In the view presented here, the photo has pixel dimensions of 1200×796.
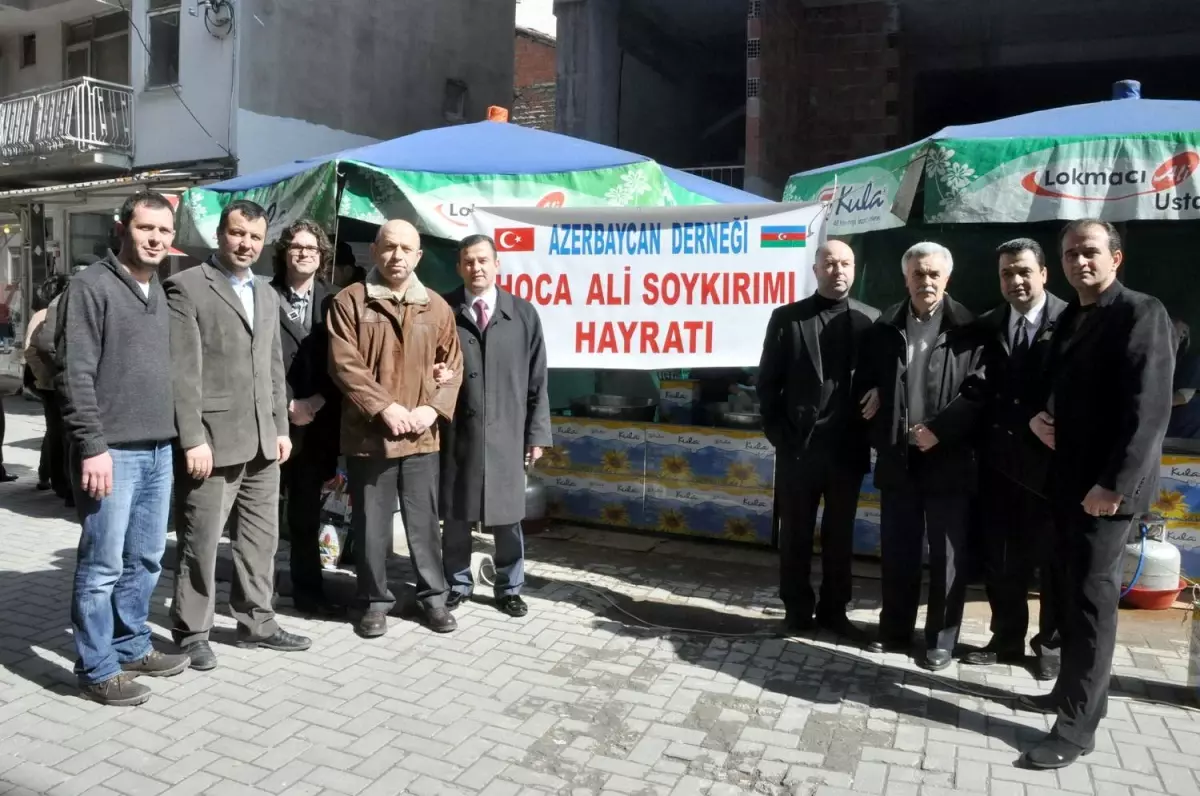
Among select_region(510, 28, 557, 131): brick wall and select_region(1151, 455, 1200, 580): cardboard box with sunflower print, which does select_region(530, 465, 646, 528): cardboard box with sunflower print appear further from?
select_region(510, 28, 557, 131): brick wall

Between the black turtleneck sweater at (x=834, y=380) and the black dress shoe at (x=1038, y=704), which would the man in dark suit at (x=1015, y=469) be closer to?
the black dress shoe at (x=1038, y=704)

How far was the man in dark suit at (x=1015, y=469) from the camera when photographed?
13.4 feet

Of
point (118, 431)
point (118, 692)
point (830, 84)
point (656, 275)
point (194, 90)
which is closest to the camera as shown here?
point (118, 431)

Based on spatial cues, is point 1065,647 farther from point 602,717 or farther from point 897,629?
point 602,717

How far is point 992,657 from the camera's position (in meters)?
4.35

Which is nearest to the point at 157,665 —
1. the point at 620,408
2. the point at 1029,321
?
the point at 620,408

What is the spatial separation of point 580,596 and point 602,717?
5.27ft

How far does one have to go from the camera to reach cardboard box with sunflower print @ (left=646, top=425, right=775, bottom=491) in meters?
6.38

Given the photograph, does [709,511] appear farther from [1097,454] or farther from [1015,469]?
[1097,454]

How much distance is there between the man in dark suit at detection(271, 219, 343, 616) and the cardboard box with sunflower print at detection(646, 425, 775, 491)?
8.35 feet

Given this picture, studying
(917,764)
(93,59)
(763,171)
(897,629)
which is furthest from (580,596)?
(93,59)

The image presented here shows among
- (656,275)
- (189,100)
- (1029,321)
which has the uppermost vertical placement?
(189,100)

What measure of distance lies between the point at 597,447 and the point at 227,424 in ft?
10.7

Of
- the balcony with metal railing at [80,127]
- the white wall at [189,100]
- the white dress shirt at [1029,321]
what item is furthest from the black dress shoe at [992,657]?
the balcony with metal railing at [80,127]
